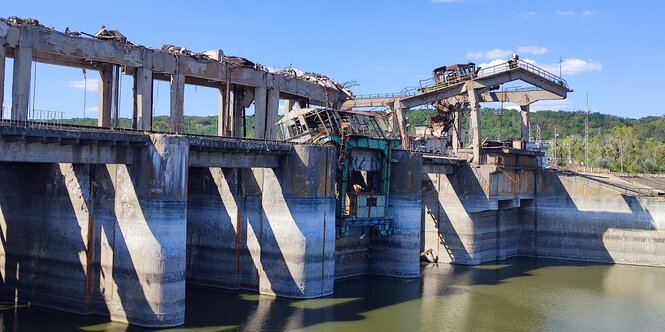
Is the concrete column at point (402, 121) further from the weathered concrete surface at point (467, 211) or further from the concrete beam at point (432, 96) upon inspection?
the weathered concrete surface at point (467, 211)

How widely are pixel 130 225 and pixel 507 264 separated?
108ft

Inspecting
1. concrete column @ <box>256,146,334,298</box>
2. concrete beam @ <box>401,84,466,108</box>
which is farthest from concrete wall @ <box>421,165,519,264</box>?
concrete column @ <box>256,146,334,298</box>

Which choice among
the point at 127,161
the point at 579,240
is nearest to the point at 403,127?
the point at 579,240

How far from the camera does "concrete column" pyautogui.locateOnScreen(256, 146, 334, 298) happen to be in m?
34.6

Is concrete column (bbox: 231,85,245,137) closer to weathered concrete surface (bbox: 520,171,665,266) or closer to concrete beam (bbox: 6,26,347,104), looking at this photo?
concrete beam (bbox: 6,26,347,104)

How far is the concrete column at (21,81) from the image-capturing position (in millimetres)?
29656

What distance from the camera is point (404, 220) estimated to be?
42.4 metres

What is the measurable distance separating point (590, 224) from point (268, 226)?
3016 cm

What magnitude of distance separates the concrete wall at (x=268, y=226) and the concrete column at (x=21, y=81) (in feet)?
35.2

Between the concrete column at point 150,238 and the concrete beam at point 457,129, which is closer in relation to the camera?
the concrete column at point 150,238

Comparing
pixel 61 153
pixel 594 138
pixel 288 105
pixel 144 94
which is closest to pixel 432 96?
pixel 288 105

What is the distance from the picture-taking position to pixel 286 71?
44.4 m

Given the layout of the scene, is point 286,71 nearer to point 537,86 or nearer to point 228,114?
point 228,114

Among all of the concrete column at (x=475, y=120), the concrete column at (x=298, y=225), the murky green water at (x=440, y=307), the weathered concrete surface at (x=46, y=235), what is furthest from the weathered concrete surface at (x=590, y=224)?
the weathered concrete surface at (x=46, y=235)
